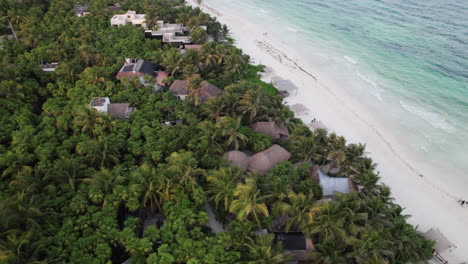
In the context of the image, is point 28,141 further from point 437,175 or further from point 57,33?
point 437,175

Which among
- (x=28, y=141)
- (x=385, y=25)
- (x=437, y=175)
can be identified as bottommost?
(x=28, y=141)

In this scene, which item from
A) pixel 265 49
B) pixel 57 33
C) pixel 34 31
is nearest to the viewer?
pixel 34 31

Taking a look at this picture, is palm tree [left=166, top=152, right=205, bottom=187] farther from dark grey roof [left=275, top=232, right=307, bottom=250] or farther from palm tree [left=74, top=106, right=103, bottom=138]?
palm tree [left=74, top=106, right=103, bottom=138]

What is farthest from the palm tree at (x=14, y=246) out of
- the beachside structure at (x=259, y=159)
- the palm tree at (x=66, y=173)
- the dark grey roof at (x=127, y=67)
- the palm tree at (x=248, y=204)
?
the dark grey roof at (x=127, y=67)

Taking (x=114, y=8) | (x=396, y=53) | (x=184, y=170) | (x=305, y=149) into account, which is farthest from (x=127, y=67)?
(x=396, y=53)

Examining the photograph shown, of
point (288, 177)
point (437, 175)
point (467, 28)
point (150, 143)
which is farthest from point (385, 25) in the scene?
point (150, 143)

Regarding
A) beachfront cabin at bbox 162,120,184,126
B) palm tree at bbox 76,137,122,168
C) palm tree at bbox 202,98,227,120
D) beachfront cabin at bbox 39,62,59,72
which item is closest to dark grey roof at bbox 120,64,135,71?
beachfront cabin at bbox 39,62,59,72

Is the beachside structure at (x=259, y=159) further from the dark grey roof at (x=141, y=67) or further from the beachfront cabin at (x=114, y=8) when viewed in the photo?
the beachfront cabin at (x=114, y=8)

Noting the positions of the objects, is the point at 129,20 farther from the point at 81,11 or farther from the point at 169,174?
the point at 169,174
